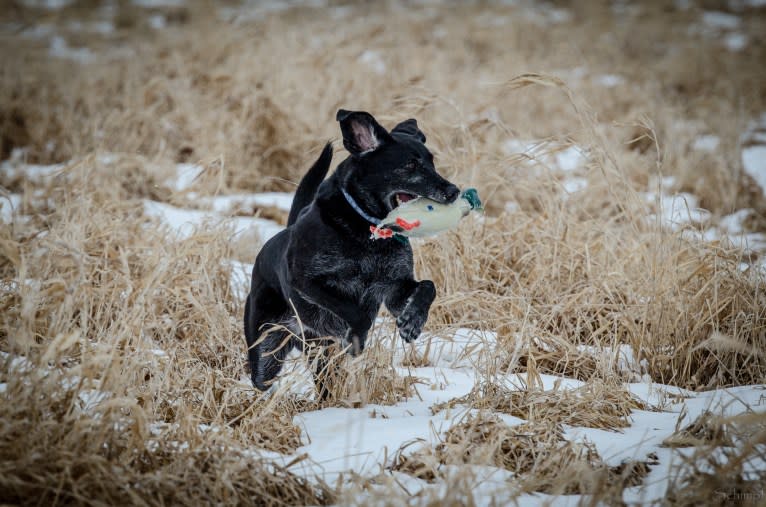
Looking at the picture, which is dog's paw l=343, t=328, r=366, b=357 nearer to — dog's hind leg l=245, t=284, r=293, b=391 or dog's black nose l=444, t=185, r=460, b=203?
dog's hind leg l=245, t=284, r=293, b=391

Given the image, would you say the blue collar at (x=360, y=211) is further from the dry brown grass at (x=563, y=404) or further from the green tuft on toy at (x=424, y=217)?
the dry brown grass at (x=563, y=404)

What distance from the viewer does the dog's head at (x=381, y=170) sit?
297 cm

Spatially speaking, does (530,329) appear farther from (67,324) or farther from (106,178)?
(106,178)

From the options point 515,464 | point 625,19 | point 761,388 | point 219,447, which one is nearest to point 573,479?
point 515,464

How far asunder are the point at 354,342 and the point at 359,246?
1.23ft

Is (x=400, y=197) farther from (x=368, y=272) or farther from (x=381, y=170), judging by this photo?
(x=368, y=272)

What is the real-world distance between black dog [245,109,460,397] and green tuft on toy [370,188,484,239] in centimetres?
5

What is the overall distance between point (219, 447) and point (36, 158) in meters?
5.35

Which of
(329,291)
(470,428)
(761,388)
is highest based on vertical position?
(329,291)

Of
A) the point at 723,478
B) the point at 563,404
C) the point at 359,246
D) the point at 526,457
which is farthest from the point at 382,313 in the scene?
the point at 723,478

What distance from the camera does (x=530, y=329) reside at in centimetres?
336

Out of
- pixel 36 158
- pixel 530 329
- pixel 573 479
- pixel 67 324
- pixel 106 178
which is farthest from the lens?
pixel 36 158

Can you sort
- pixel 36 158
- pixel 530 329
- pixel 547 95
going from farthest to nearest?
pixel 547 95
pixel 36 158
pixel 530 329

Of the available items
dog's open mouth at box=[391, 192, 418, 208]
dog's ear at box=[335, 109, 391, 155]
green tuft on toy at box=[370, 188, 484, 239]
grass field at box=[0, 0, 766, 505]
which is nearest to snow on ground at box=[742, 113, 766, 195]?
grass field at box=[0, 0, 766, 505]
